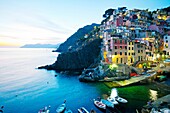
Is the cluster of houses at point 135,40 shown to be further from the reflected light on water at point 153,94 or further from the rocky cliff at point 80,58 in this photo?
the reflected light on water at point 153,94

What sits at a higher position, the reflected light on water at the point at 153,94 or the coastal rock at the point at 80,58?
the coastal rock at the point at 80,58

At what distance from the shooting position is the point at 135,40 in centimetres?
6931

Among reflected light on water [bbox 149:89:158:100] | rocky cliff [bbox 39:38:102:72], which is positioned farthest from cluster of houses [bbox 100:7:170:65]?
reflected light on water [bbox 149:89:158:100]

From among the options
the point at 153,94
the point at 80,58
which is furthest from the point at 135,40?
the point at 80,58

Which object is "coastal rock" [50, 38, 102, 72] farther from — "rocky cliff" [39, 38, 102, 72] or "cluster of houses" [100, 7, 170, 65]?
"cluster of houses" [100, 7, 170, 65]

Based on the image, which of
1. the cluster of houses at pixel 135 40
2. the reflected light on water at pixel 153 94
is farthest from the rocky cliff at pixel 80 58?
the reflected light on water at pixel 153 94

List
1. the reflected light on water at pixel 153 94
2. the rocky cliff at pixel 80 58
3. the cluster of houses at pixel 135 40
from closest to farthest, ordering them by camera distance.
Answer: the reflected light on water at pixel 153 94, the cluster of houses at pixel 135 40, the rocky cliff at pixel 80 58

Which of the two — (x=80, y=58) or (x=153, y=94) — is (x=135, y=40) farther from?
(x=80, y=58)

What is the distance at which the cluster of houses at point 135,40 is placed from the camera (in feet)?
214

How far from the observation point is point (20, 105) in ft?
135

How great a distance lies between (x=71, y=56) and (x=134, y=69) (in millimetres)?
43826

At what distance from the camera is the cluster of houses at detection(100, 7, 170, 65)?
65.1 m

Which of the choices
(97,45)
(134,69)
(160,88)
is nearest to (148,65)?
(134,69)

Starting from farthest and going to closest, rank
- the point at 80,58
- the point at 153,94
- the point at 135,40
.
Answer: the point at 80,58, the point at 135,40, the point at 153,94
